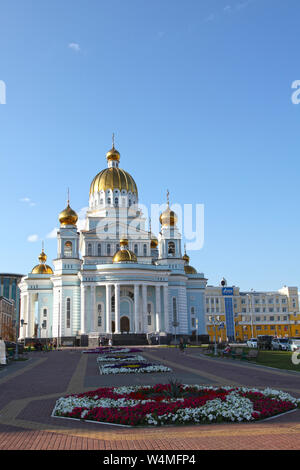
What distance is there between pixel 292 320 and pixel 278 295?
6.10 m

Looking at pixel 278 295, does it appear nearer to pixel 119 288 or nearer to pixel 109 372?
pixel 119 288

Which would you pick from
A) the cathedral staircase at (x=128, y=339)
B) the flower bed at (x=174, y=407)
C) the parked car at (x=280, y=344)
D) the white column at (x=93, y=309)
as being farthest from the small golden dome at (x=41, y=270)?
the flower bed at (x=174, y=407)

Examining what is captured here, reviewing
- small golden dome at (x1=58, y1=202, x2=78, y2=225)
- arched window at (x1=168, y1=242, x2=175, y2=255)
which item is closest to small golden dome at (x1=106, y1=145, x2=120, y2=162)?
small golden dome at (x1=58, y1=202, x2=78, y2=225)

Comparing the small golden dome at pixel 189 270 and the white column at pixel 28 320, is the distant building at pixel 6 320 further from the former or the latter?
the small golden dome at pixel 189 270

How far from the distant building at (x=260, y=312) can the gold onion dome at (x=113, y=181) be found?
3483cm

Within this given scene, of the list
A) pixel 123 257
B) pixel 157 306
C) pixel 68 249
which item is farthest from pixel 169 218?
pixel 68 249

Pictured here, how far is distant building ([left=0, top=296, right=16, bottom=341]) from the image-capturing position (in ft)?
350

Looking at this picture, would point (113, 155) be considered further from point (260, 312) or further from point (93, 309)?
point (260, 312)

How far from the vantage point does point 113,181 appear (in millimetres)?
74500

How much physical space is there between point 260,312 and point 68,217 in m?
51.7

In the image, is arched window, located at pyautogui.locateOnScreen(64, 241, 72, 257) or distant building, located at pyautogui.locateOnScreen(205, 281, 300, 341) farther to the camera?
distant building, located at pyautogui.locateOnScreen(205, 281, 300, 341)

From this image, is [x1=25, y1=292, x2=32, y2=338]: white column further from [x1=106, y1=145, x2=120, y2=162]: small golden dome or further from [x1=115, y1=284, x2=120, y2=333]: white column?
[x1=106, y1=145, x2=120, y2=162]: small golden dome

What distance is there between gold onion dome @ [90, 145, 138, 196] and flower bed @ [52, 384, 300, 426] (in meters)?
61.5

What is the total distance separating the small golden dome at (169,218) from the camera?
72625mm
